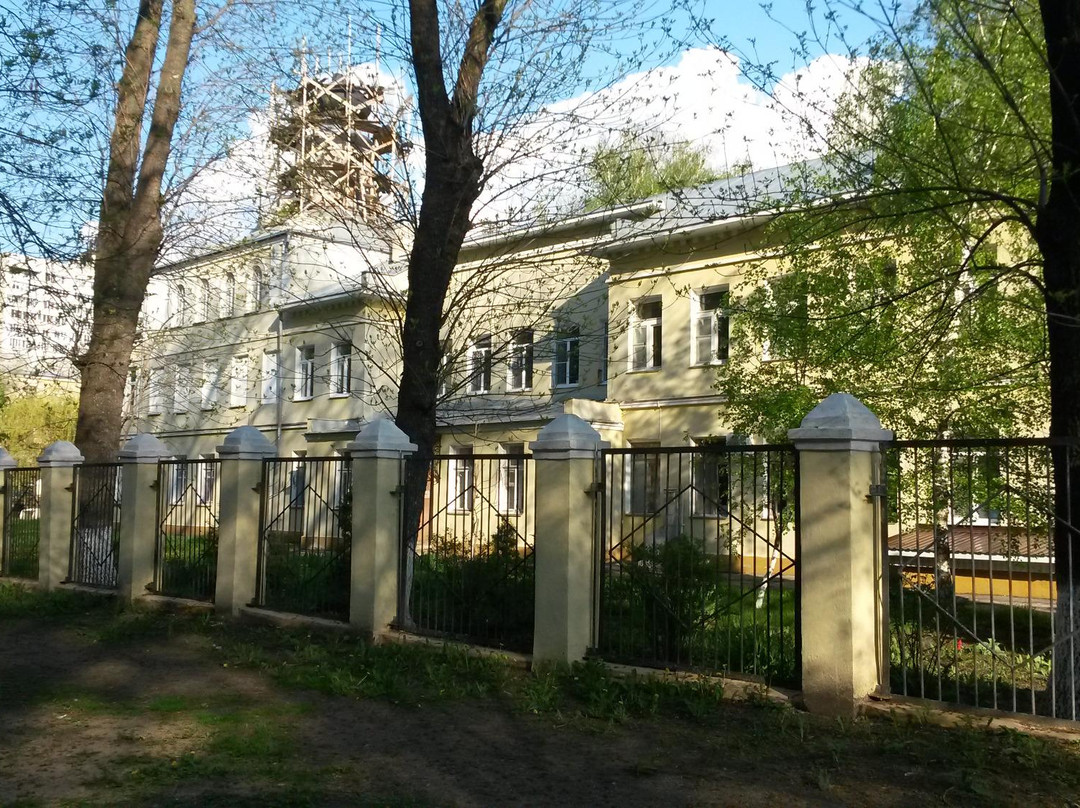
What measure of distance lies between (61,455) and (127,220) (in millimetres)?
3839

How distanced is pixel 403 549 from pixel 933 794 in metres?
5.86

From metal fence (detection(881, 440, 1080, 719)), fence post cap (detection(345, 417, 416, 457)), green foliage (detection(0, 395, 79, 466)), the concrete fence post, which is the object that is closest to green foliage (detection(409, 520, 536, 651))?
fence post cap (detection(345, 417, 416, 457))

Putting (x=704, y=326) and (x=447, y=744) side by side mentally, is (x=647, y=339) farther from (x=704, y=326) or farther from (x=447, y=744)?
(x=447, y=744)

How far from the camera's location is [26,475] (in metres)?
16.6

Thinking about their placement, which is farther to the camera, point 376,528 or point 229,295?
point 229,295

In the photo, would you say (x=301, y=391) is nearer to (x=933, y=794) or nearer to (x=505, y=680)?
(x=505, y=680)

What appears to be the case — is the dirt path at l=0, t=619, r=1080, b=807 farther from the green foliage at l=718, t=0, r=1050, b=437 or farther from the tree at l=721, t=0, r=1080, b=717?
the green foliage at l=718, t=0, r=1050, b=437

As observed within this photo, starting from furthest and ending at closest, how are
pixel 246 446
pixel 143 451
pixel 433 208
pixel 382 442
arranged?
pixel 143 451 < pixel 246 446 < pixel 433 208 < pixel 382 442

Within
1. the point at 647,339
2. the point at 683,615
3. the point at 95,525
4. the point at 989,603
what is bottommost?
the point at 683,615

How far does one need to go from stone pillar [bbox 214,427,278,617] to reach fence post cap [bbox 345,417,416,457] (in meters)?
2.10

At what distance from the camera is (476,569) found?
9.58 m

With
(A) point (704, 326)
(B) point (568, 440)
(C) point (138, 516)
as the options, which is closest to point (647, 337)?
(A) point (704, 326)

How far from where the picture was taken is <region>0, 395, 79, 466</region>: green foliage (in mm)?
35375

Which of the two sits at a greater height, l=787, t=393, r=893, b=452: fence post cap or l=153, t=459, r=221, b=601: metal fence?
l=787, t=393, r=893, b=452: fence post cap
